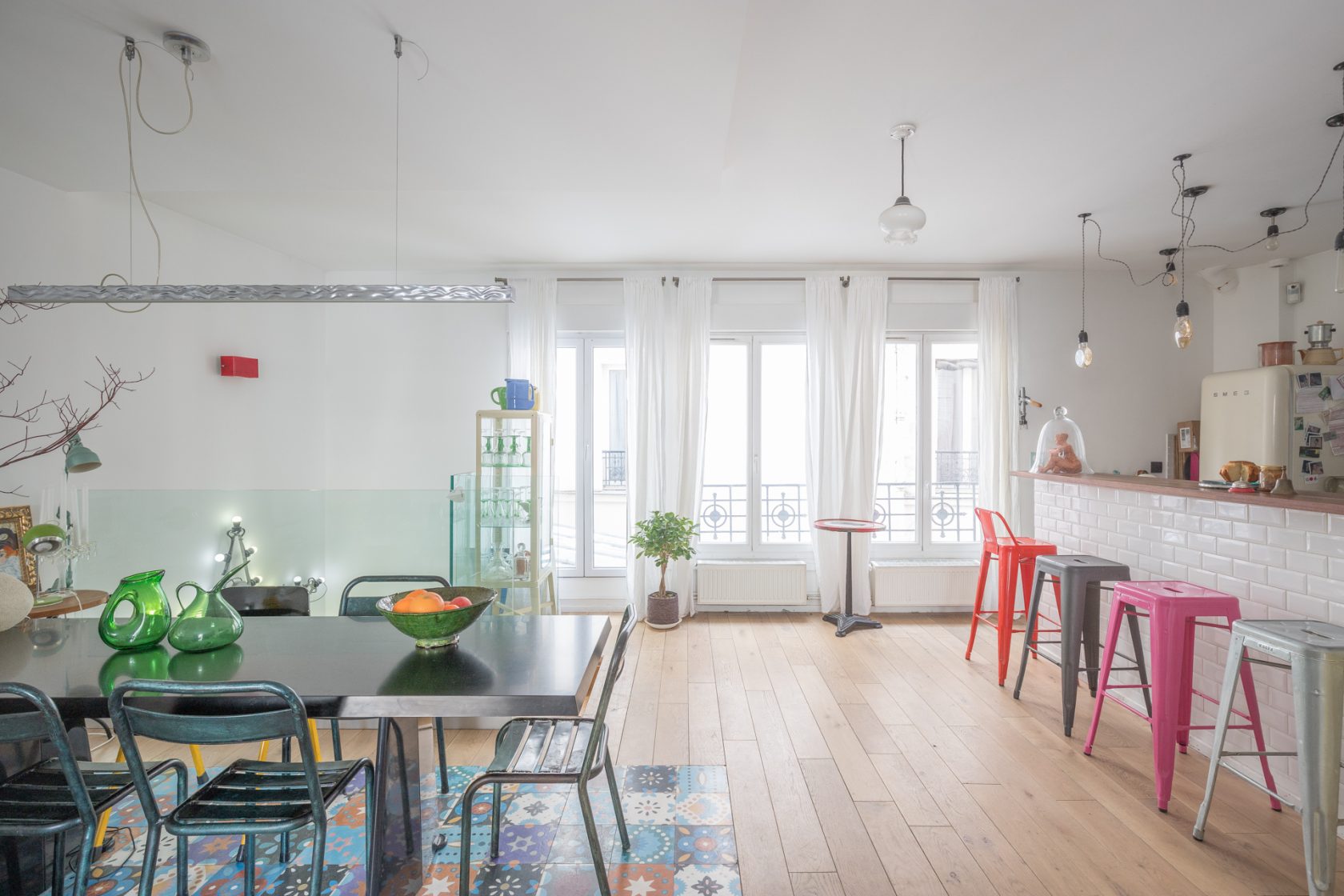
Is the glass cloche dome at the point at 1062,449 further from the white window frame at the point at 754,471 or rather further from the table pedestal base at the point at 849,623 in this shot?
the white window frame at the point at 754,471

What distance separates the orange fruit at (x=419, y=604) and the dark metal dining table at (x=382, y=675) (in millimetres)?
137

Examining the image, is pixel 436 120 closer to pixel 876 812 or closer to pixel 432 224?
pixel 432 224

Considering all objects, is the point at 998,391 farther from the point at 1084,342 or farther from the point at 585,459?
the point at 585,459

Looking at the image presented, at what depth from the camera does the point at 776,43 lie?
231cm

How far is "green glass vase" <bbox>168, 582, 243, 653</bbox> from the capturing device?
1904mm

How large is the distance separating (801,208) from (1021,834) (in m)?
3.35

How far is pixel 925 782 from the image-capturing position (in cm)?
270

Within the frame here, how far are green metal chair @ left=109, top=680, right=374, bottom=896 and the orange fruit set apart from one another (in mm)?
381

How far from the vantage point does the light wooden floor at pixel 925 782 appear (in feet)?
6.97

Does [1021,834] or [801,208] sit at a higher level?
[801,208]

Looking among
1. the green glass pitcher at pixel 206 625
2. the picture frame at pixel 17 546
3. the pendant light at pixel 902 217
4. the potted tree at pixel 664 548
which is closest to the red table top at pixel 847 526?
the potted tree at pixel 664 548

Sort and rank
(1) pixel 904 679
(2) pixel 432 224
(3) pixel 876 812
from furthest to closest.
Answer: (2) pixel 432 224, (1) pixel 904 679, (3) pixel 876 812

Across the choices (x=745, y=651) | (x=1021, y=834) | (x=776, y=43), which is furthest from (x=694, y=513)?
(x=776, y=43)

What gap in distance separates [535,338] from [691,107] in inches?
118
